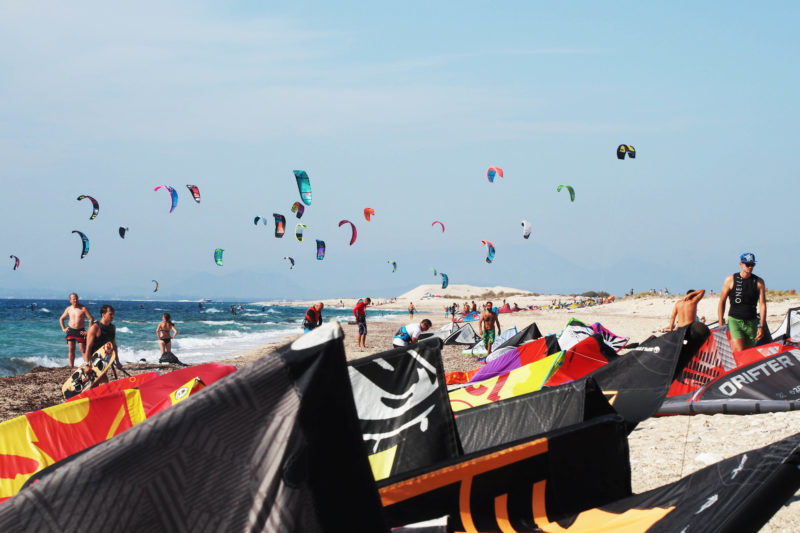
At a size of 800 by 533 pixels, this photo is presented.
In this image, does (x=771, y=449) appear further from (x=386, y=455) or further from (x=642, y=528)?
(x=386, y=455)

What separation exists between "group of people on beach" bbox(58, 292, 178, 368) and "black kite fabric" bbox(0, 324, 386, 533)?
9527mm

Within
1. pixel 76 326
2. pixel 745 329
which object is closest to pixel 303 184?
pixel 76 326

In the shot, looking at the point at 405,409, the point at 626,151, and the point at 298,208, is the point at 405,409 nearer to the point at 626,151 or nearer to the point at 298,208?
the point at 626,151

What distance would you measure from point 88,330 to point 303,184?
14403 millimetres

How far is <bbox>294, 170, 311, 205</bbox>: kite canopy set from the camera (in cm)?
2598

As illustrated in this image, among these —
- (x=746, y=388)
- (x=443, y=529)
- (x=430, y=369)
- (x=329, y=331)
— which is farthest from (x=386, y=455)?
Result: (x=746, y=388)

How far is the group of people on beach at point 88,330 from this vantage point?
41.4 feet

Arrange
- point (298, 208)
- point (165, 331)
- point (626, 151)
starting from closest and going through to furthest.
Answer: point (165, 331)
point (626, 151)
point (298, 208)

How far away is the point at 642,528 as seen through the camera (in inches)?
88.7

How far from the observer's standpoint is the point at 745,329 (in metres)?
8.05

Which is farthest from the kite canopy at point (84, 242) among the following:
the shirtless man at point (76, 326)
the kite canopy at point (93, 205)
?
the shirtless man at point (76, 326)

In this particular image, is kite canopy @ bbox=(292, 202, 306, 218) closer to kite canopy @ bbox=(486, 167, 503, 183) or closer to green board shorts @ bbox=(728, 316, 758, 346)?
kite canopy @ bbox=(486, 167, 503, 183)

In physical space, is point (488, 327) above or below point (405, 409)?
below

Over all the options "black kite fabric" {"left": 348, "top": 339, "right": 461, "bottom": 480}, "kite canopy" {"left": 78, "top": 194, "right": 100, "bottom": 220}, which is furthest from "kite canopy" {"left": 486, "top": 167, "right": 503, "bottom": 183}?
"black kite fabric" {"left": 348, "top": 339, "right": 461, "bottom": 480}
